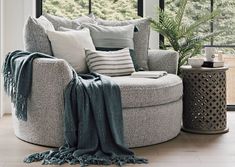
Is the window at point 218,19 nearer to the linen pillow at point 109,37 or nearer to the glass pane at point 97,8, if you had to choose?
the glass pane at point 97,8

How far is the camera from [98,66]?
3721 millimetres

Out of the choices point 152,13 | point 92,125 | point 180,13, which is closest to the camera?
point 92,125

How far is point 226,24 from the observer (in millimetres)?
4867

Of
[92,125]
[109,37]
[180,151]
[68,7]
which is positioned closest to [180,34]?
[109,37]

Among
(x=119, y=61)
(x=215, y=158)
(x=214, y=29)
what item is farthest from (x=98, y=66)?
(x=214, y=29)

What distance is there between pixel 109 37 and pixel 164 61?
21.5 inches

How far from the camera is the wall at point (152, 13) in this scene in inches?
188

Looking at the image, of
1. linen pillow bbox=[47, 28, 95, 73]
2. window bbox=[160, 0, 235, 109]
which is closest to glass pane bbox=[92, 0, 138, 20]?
window bbox=[160, 0, 235, 109]

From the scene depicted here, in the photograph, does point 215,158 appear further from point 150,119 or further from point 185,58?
point 185,58

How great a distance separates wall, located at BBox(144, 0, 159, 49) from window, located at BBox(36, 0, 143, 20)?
0.37 feet

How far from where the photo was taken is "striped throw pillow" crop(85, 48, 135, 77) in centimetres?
372

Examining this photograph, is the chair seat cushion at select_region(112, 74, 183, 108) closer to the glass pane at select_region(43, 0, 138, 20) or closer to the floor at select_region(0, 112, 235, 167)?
the floor at select_region(0, 112, 235, 167)

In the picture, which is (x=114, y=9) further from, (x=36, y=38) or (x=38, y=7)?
(x=36, y=38)

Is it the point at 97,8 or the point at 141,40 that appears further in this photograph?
the point at 97,8
